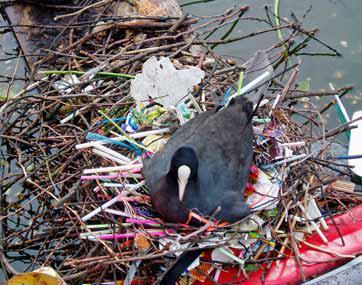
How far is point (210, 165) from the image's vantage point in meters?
2.75

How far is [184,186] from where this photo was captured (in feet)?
8.60

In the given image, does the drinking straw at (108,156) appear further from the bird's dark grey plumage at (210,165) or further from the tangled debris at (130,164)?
the bird's dark grey plumage at (210,165)

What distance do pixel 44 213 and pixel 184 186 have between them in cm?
82

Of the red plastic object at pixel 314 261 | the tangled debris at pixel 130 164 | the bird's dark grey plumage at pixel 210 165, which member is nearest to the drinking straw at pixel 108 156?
the tangled debris at pixel 130 164

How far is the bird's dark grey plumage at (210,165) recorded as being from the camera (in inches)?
105

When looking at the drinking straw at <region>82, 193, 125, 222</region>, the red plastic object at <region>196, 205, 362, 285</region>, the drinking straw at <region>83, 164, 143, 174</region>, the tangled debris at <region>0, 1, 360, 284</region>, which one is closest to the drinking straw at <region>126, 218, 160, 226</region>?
the tangled debris at <region>0, 1, 360, 284</region>

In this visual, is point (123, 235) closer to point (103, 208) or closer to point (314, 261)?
point (103, 208)

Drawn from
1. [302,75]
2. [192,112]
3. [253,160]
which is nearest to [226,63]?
[192,112]

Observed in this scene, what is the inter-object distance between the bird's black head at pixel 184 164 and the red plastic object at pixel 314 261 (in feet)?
1.61

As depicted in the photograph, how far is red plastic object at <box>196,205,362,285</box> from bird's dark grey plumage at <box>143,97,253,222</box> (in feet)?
1.07

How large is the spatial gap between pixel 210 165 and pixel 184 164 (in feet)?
0.58

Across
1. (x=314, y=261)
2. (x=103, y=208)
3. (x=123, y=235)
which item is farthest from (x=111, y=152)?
(x=314, y=261)

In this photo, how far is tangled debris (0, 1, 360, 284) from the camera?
2734 millimetres

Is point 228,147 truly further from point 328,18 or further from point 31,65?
point 328,18
